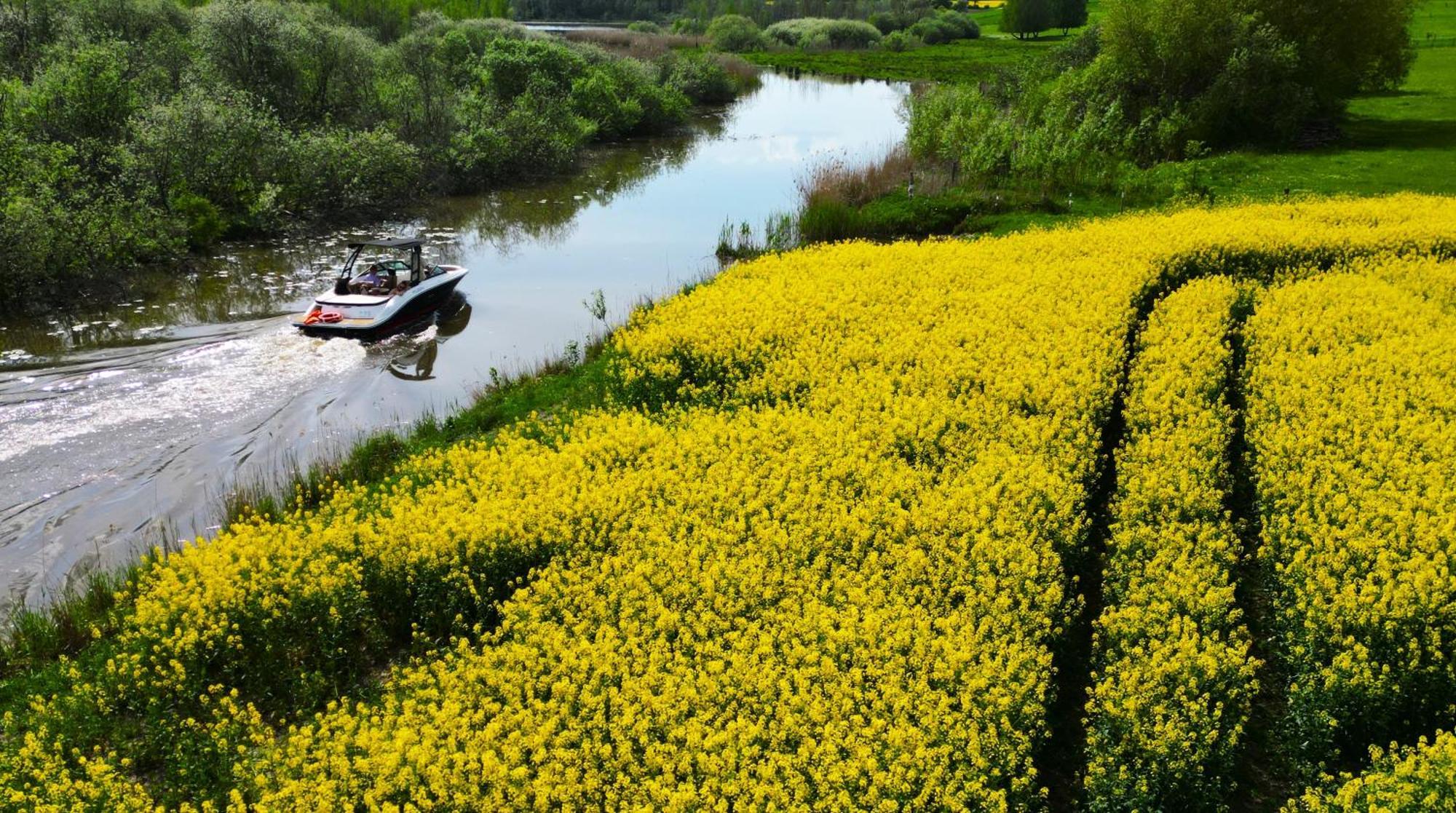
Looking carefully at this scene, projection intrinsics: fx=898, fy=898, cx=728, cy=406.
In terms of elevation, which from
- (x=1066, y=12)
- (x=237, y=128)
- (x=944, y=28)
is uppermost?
(x=1066, y=12)

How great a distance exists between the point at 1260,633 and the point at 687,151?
37.2 m

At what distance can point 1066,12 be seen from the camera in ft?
343

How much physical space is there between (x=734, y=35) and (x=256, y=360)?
82312 mm

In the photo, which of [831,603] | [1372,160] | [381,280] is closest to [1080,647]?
[831,603]

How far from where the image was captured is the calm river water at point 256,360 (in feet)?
42.1

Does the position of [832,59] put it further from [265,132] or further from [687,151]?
[265,132]

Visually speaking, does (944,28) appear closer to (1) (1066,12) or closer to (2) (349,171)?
(1) (1066,12)

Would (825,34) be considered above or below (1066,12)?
below

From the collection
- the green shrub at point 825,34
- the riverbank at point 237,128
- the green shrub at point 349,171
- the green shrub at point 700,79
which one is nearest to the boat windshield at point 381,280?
the riverbank at point 237,128

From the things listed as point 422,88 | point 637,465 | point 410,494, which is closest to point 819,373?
point 637,465

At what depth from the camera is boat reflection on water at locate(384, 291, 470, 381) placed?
18.5 m

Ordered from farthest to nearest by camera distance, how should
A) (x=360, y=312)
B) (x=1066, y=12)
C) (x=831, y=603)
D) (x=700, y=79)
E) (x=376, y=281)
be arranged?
1. (x=1066, y=12)
2. (x=700, y=79)
3. (x=376, y=281)
4. (x=360, y=312)
5. (x=831, y=603)

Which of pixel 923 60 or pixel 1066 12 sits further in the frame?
pixel 1066 12

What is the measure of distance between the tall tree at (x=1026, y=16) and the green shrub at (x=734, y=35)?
104ft
